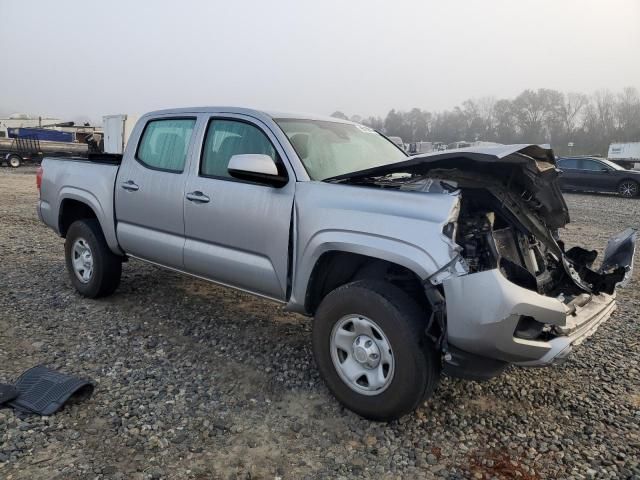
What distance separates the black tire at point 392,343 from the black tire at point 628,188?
17959 millimetres

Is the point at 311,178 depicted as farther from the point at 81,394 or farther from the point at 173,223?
the point at 81,394

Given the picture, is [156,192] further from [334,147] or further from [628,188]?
[628,188]

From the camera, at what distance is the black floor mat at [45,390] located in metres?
3.03

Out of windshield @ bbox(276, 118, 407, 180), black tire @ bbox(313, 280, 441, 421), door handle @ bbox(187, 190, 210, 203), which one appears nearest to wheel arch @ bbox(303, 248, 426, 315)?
black tire @ bbox(313, 280, 441, 421)

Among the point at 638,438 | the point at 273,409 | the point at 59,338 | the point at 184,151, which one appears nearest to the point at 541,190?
the point at 638,438

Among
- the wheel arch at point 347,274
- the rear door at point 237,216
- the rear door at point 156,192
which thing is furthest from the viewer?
the rear door at point 156,192

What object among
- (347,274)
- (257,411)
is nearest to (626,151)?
(347,274)

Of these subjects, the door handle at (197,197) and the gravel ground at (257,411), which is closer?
the gravel ground at (257,411)

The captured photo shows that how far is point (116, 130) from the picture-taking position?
25.8 metres

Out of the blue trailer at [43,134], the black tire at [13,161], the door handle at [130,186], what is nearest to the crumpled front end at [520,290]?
the door handle at [130,186]

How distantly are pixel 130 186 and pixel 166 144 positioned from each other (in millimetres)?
488

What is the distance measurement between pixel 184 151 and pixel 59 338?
5.96 ft

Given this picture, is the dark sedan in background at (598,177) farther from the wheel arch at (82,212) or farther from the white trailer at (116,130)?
the white trailer at (116,130)

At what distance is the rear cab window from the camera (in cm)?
419
